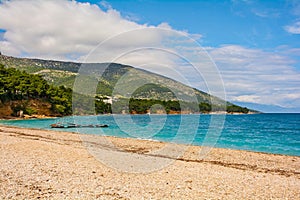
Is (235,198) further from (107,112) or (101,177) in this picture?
(107,112)

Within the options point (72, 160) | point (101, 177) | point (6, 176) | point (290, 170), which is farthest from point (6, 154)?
point (290, 170)

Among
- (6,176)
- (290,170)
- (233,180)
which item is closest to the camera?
(6,176)

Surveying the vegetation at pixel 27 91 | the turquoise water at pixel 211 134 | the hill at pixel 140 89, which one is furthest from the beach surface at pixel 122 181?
the vegetation at pixel 27 91

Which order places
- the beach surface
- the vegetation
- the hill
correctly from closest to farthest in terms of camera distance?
1. the beach surface
2. the hill
3. the vegetation

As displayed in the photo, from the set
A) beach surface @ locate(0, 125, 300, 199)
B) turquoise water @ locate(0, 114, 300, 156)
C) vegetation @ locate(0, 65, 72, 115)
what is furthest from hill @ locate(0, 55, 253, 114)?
vegetation @ locate(0, 65, 72, 115)

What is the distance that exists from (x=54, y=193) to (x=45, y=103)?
90.6 metres

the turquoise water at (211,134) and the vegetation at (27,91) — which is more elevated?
the vegetation at (27,91)

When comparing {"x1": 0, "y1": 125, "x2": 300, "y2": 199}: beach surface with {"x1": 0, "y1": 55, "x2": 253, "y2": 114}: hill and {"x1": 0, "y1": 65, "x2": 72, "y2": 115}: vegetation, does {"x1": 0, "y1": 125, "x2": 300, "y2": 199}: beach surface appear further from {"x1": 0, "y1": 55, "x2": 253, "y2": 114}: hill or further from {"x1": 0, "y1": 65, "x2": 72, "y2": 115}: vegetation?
{"x1": 0, "y1": 65, "x2": 72, "y2": 115}: vegetation

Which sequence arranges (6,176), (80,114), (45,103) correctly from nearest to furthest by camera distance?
1. (6,176)
2. (45,103)
3. (80,114)

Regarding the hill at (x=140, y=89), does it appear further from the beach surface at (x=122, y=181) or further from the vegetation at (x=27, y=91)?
the vegetation at (x=27, y=91)

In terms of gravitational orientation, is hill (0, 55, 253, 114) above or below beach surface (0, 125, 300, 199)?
above

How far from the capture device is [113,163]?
15.7m

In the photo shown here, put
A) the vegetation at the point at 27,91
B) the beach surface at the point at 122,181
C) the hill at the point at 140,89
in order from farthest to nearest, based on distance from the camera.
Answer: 1. the vegetation at the point at 27,91
2. the hill at the point at 140,89
3. the beach surface at the point at 122,181

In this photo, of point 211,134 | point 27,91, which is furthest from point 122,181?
point 27,91
